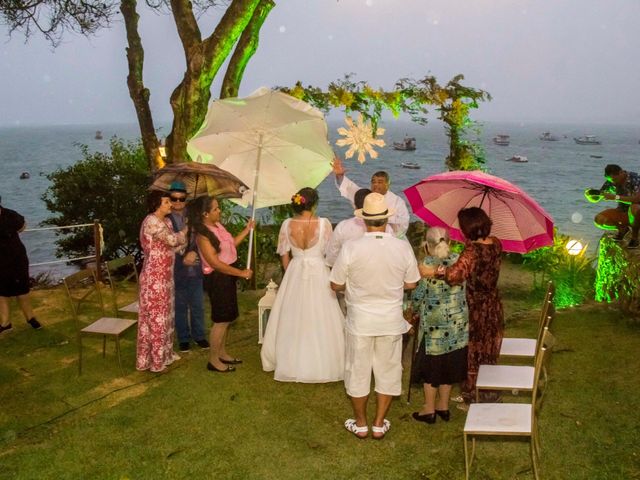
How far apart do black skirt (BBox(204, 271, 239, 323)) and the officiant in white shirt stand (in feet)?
5.04

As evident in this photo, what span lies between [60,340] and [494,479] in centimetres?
529

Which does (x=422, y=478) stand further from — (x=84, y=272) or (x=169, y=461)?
(x=84, y=272)

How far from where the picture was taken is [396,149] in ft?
435

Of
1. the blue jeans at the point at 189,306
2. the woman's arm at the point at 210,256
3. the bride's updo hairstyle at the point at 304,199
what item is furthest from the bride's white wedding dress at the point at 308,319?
the blue jeans at the point at 189,306

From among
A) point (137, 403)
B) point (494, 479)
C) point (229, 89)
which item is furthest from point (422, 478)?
point (229, 89)

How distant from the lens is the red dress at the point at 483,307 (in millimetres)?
4826

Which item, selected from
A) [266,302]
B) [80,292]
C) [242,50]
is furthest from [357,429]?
[242,50]

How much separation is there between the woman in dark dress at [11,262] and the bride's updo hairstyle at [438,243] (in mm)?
4997

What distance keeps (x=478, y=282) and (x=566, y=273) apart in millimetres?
5111

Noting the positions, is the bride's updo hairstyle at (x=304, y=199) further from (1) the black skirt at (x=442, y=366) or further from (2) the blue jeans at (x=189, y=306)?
(2) the blue jeans at (x=189, y=306)

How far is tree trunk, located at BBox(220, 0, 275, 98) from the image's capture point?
413 inches

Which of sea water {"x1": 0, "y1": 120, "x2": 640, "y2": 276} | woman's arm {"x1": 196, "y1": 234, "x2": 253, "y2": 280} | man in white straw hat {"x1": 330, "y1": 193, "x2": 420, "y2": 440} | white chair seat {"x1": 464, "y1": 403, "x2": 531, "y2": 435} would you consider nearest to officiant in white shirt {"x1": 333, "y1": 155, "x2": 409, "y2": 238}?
woman's arm {"x1": 196, "y1": 234, "x2": 253, "y2": 280}

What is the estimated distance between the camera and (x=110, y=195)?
12648 mm

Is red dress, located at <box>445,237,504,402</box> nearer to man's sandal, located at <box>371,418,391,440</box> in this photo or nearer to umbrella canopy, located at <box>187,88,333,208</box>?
man's sandal, located at <box>371,418,391,440</box>
